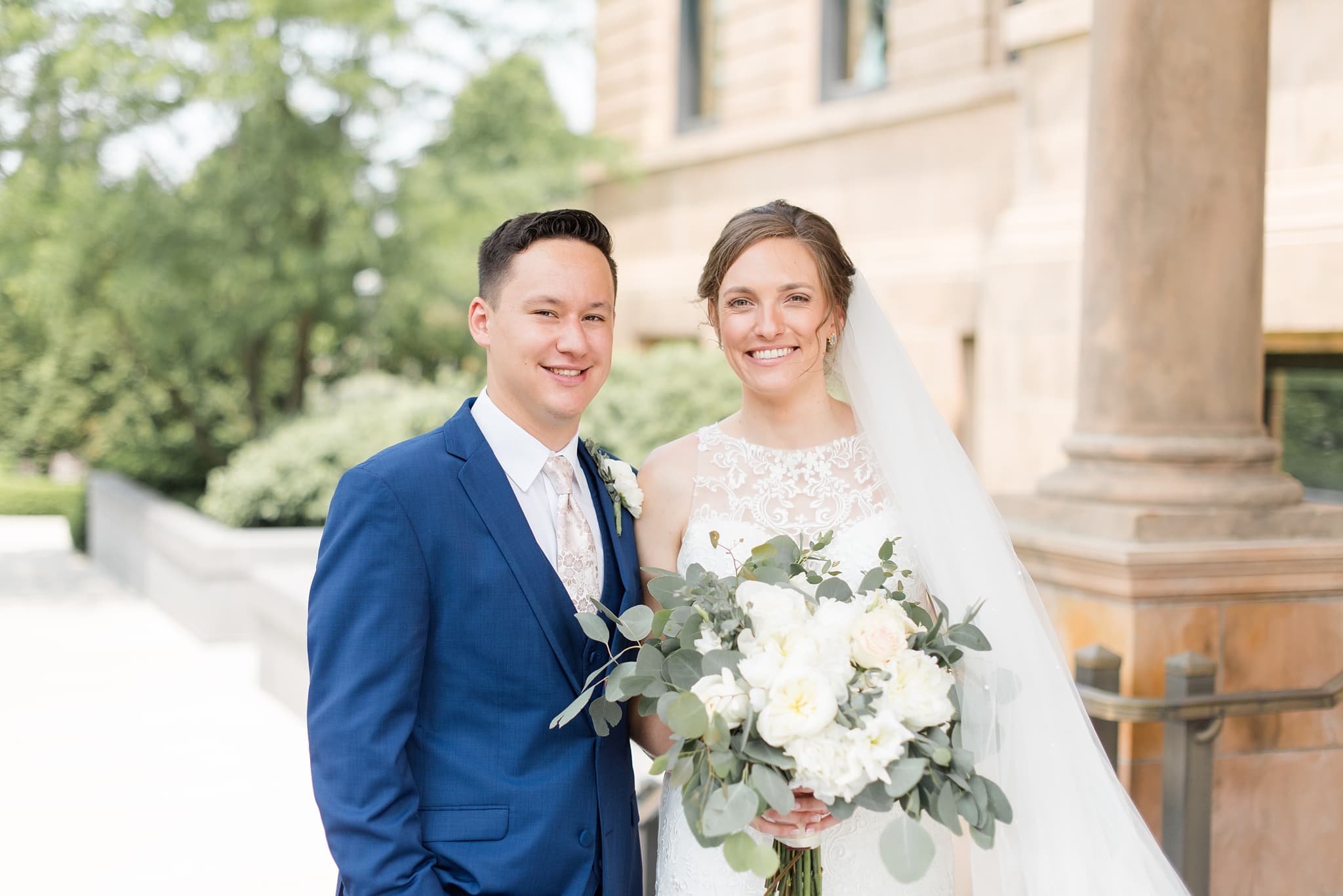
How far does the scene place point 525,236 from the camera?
8.63ft

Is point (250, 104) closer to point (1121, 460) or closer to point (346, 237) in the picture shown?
point (346, 237)

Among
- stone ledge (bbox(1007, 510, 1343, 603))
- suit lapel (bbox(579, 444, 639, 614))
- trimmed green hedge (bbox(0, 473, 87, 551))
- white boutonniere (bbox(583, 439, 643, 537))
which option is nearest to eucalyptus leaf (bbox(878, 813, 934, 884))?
suit lapel (bbox(579, 444, 639, 614))

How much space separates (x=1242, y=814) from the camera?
187 inches

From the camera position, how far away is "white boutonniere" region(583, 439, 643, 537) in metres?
2.92

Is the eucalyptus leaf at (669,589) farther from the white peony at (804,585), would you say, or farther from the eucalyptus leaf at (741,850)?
the eucalyptus leaf at (741,850)

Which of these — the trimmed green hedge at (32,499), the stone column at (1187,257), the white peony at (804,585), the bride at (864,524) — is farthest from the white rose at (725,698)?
the trimmed green hedge at (32,499)

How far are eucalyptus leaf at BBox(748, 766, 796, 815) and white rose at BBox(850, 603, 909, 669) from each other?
0.96 ft

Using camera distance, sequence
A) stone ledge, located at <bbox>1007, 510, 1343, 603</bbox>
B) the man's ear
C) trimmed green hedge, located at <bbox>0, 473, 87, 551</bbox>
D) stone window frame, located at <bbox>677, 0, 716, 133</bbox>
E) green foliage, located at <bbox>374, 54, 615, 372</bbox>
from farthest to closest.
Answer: trimmed green hedge, located at <bbox>0, 473, 87, 551</bbox>
stone window frame, located at <bbox>677, 0, 716, 133</bbox>
green foliage, located at <bbox>374, 54, 615, 372</bbox>
stone ledge, located at <bbox>1007, 510, 1343, 603</bbox>
the man's ear

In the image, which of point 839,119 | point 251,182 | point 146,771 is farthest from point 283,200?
point 146,771

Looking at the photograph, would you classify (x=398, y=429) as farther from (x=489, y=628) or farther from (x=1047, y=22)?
(x=489, y=628)

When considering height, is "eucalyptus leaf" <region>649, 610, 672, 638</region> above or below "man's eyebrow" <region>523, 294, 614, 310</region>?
below

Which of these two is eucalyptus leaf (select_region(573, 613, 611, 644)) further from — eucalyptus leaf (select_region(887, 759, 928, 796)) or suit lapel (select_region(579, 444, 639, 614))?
eucalyptus leaf (select_region(887, 759, 928, 796))

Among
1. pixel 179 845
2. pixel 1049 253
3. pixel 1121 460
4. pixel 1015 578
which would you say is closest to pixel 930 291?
pixel 1049 253

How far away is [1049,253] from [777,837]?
7.96m
